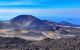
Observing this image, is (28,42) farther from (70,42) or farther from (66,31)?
(66,31)

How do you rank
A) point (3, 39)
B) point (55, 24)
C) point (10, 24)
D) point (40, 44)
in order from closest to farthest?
point (40, 44), point (3, 39), point (10, 24), point (55, 24)

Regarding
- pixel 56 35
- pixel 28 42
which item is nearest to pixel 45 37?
pixel 56 35

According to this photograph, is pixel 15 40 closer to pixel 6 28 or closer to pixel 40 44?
pixel 40 44

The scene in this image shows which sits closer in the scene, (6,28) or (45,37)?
(45,37)

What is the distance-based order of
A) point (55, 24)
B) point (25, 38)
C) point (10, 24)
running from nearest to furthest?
point (25, 38) < point (10, 24) < point (55, 24)

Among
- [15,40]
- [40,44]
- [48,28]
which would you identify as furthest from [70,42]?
[48,28]

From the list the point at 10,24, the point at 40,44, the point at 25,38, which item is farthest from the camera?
the point at 10,24
